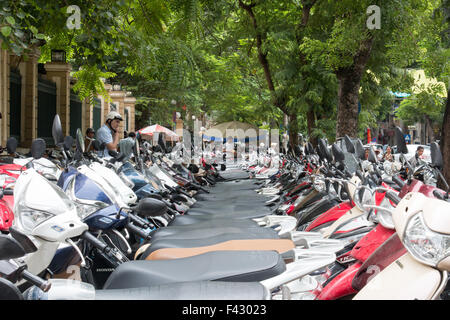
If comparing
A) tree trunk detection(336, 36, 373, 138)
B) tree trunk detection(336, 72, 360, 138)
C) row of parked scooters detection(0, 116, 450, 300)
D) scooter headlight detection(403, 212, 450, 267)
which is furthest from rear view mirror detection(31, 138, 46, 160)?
tree trunk detection(336, 72, 360, 138)

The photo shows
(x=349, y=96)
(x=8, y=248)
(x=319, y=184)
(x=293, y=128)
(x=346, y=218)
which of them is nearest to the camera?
(x=8, y=248)

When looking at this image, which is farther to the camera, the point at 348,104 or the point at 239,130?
the point at 239,130

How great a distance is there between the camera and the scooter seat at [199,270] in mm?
2594

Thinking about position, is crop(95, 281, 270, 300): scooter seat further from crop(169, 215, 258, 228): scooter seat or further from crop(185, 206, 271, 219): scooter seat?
crop(185, 206, 271, 219): scooter seat

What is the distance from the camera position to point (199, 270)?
2.67 m

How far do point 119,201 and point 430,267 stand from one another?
2.32 metres

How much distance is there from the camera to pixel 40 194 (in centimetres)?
269

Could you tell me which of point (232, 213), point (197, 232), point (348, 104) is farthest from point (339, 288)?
point (348, 104)

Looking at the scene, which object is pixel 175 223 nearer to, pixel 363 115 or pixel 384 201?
pixel 384 201

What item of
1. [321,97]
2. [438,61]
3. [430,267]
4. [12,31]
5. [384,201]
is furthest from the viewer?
[321,97]

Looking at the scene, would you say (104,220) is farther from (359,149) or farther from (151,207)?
(359,149)

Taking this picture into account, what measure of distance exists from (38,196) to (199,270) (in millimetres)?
864

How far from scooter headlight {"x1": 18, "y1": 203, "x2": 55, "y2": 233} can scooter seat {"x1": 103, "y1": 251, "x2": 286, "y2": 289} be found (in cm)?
43

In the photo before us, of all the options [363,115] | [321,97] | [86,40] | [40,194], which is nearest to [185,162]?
[321,97]
